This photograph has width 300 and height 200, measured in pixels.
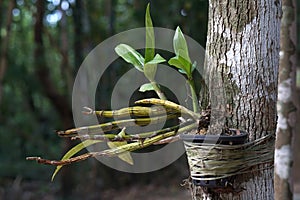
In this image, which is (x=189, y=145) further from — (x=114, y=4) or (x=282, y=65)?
(x=114, y=4)

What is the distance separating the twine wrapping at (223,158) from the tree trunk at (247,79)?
A: 13 mm

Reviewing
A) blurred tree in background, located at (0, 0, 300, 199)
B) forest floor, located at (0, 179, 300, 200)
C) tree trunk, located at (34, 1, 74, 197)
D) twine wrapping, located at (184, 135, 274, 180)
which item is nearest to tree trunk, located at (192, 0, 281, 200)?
twine wrapping, located at (184, 135, 274, 180)

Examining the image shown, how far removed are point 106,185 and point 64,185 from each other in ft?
1.26

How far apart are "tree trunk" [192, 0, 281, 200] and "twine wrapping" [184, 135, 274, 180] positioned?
0.5 inches

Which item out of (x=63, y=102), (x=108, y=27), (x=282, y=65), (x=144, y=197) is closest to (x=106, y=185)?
(x=144, y=197)

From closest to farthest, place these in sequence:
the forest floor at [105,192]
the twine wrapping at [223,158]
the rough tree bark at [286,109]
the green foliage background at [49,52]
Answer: the twine wrapping at [223,158] < the rough tree bark at [286,109] < the green foliage background at [49,52] < the forest floor at [105,192]

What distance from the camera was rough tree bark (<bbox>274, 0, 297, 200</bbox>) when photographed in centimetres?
58

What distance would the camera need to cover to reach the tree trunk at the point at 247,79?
472 mm

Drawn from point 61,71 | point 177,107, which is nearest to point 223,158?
→ point 177,107

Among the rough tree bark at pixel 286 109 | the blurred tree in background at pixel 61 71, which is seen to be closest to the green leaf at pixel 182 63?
the rough tree bark at pixel 286 109

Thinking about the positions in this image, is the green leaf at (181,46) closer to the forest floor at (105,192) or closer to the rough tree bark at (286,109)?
the rough tree bark at (286,109)

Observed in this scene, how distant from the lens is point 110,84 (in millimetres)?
2844

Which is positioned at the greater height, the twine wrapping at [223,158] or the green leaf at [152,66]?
the green leaf at [152,66]

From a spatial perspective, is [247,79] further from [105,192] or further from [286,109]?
[105,192]
